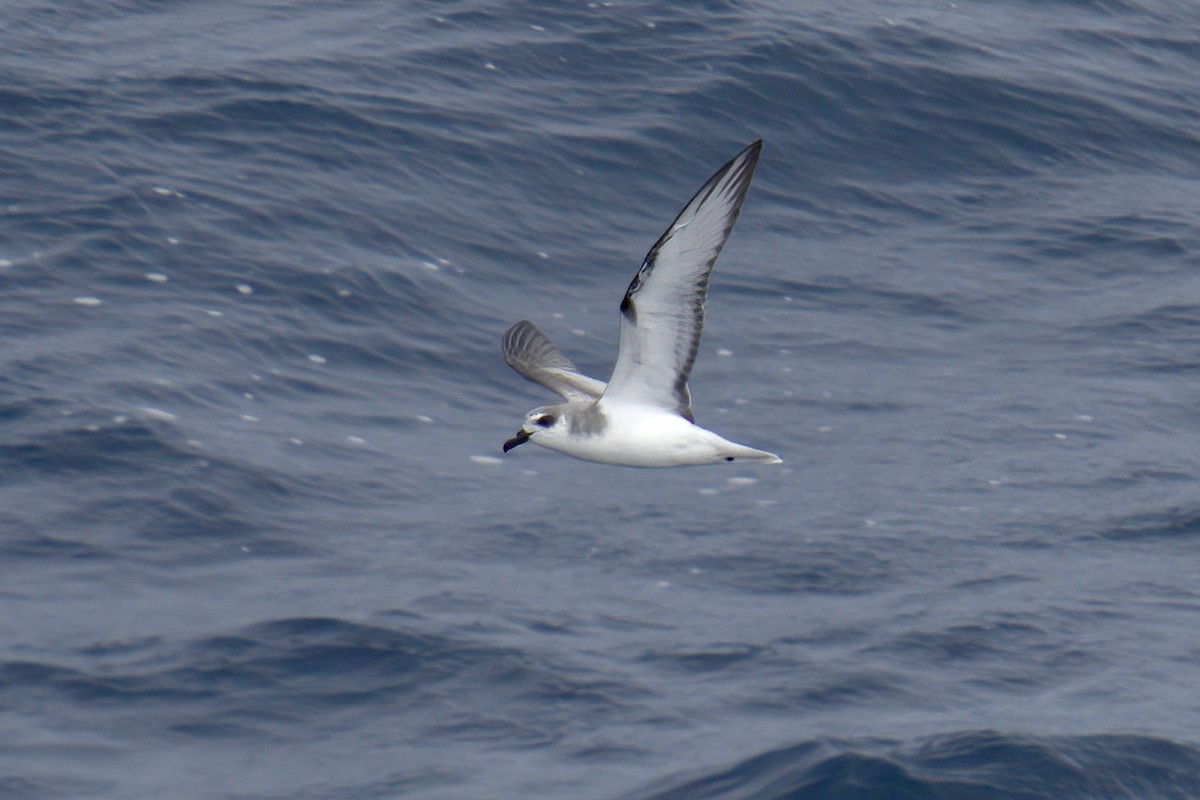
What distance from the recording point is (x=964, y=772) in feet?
41.8

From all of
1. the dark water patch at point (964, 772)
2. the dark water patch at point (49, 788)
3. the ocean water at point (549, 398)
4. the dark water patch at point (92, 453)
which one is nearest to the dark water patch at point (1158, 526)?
the ocean water at point (549, 398)

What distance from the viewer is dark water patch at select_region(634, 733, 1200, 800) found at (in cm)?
1244

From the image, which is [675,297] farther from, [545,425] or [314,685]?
[314,685]

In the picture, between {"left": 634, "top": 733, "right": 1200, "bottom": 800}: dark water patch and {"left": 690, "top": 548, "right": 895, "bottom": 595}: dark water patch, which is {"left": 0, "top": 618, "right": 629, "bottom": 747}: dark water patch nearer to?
{"left": 634, "top": 733, "right": 1200, "bottom": 800}: dark water patch

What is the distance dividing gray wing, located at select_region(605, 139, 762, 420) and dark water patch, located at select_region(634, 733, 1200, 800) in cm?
263

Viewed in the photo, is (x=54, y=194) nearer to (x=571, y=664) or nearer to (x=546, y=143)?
(x=546, y=143)

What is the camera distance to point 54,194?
20406mm

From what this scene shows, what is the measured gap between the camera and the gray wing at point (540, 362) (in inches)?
559

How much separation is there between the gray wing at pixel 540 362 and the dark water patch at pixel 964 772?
3237mm

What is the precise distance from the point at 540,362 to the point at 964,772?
481cm

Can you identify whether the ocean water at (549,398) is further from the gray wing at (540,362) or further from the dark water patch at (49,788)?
the gray wing at (540,362)

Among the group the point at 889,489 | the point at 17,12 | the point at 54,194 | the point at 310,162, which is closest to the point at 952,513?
the point at 889,489

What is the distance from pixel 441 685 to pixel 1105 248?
12.3 m

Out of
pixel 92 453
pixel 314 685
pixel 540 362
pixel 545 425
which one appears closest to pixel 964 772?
pixel 545 425
